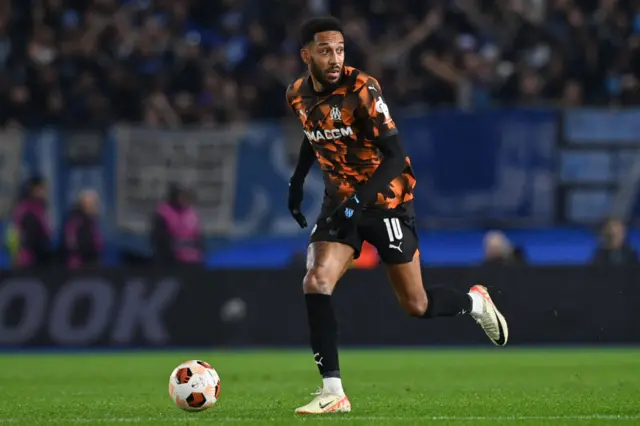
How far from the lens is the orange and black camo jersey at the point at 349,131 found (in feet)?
26.2

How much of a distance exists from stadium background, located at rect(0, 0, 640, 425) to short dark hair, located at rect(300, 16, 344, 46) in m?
7.01

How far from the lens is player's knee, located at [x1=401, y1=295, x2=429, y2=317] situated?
853cm

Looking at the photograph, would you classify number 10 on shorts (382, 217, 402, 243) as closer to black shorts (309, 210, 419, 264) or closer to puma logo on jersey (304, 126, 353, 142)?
black shorts (309, 210, 419, 264)

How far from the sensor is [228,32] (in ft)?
67.4

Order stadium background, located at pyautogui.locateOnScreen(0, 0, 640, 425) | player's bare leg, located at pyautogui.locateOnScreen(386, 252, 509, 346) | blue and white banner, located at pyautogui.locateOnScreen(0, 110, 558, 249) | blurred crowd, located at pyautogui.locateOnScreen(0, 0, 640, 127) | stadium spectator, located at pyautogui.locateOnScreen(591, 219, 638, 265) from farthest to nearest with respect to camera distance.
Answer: blurred crowd, located at pyautogui.locateOnScreen(0, 0, 640, 127) → blue and white banner, located at pyautogui.locateOnScreen(0, 110, 558, 249) → stadium background, located at pyautogui.locateOnScreen(0, 0, 640, 425) → stadium spectator, located at pyautogui.locateOnScreen(591, 219, 638, 265) → player's bare leg, located at pyautogui.locateOnScreen(386, 252, 509, 346)

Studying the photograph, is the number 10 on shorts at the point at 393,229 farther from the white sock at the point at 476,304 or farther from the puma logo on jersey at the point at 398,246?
the white sock at the point at 476,304

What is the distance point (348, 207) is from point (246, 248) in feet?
34.0

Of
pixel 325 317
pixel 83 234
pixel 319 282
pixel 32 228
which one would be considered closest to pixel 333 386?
pixel 325 317

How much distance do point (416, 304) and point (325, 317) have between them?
Result: 0.86 metres

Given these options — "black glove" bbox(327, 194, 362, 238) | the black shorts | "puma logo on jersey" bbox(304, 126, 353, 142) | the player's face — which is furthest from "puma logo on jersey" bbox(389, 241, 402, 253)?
the player's face

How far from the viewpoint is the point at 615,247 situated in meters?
16.7

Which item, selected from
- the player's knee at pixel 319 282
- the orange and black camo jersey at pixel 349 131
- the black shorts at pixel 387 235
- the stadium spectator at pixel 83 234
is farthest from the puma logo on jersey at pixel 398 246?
the stadium spectator at pixel 83 234

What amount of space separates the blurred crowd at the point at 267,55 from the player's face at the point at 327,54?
33.3 feet

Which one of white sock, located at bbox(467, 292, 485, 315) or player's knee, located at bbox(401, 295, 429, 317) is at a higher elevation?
player's knee, located at bbox(401, 295, 429, 317)
